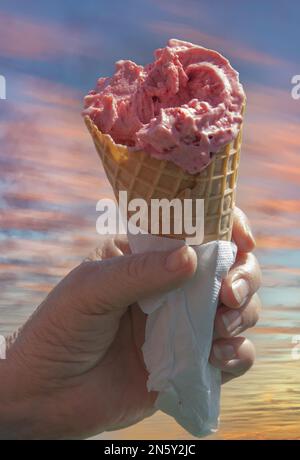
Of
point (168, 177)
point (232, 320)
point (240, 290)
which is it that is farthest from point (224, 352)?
Answer: point (168, 177)

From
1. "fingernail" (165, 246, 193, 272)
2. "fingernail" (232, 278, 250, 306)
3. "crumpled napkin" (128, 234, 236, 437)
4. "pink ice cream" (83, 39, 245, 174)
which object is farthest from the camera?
"fingernail" (232, 278, 250, 306)

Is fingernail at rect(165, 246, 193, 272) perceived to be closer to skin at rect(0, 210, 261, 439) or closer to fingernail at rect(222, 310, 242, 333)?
skin at rect(0, 210, 261, 439)

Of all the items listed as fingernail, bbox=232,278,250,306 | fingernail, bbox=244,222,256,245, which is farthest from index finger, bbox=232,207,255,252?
fingernail, bbox=232,278,250,306

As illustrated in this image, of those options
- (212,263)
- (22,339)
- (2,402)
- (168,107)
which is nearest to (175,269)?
(212,263)

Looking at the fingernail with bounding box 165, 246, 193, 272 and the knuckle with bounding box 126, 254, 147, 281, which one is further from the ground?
the fingernail with bounding box 165, 246, 193, 272

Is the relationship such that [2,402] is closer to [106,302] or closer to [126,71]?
[106,302]

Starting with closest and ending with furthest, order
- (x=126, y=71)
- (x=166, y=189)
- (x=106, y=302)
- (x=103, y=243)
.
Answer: (x=166, y=189), (x=126, y=71), (x=106, y=302), (x=103, y=243)

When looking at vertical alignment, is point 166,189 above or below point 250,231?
above
